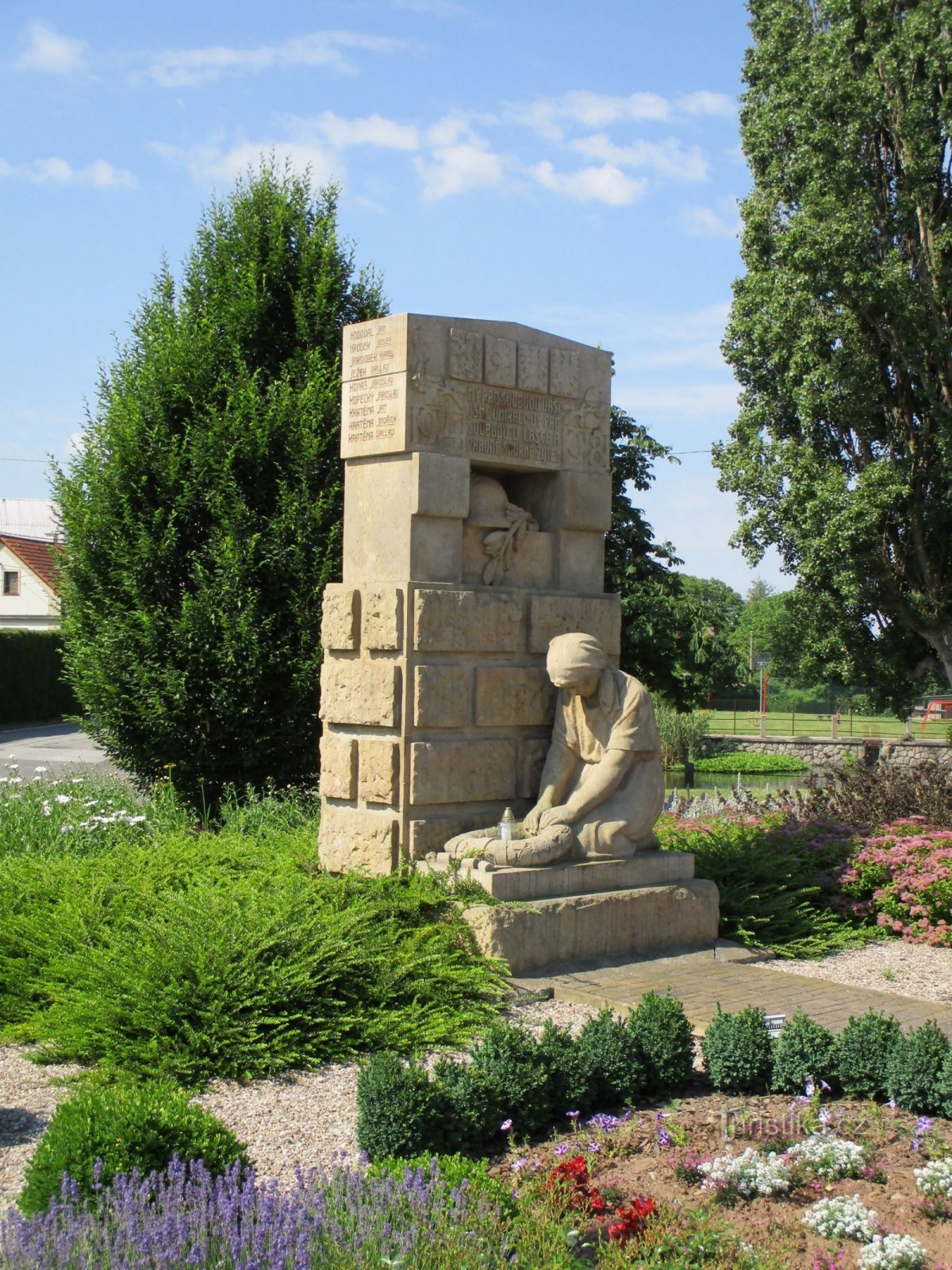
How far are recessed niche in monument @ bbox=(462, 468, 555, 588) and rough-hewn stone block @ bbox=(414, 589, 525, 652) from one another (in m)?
0.19

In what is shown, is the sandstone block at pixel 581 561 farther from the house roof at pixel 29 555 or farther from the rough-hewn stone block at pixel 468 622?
the house roof at pixel 29 555

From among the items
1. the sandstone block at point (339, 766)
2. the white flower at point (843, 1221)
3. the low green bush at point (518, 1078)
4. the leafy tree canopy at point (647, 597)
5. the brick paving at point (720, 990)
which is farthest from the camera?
the leafy tree canopy at point (647, 597)

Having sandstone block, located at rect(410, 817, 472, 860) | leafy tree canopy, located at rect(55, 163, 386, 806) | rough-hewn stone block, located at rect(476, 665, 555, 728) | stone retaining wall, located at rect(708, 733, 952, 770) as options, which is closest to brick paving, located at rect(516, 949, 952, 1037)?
sandstone block, located at rect(410, 817, 472, 860)

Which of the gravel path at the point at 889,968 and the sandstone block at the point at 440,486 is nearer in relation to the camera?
the gravel path at the point at 889,968

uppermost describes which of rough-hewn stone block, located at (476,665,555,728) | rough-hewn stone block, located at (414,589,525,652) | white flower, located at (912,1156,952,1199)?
rough-hewn stone block, located at (414,589,525,652)

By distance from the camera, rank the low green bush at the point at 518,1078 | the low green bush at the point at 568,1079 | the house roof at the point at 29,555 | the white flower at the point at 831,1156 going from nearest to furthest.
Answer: the white flower at the point at 831,1156 → the low green bush at the point at 518,1078 → the low green bush at the point at 568,1079 → the house roof at the point at 29,555

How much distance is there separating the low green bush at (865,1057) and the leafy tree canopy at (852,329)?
48.7 feet

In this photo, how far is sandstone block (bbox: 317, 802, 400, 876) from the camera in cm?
727

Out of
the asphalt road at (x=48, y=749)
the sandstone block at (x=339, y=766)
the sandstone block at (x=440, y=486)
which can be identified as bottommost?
the asphalt road at (x=48, y=749)

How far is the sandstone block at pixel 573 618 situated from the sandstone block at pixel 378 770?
113 cm

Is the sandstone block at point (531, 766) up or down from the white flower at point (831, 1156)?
up

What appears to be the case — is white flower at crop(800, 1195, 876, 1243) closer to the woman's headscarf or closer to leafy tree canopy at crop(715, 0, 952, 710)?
the woman's headscarf

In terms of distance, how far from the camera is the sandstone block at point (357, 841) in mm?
7273

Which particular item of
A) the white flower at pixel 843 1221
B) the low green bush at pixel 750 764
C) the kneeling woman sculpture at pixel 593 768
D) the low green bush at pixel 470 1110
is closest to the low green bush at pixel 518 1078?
the low green bush at pixel 470 1110
